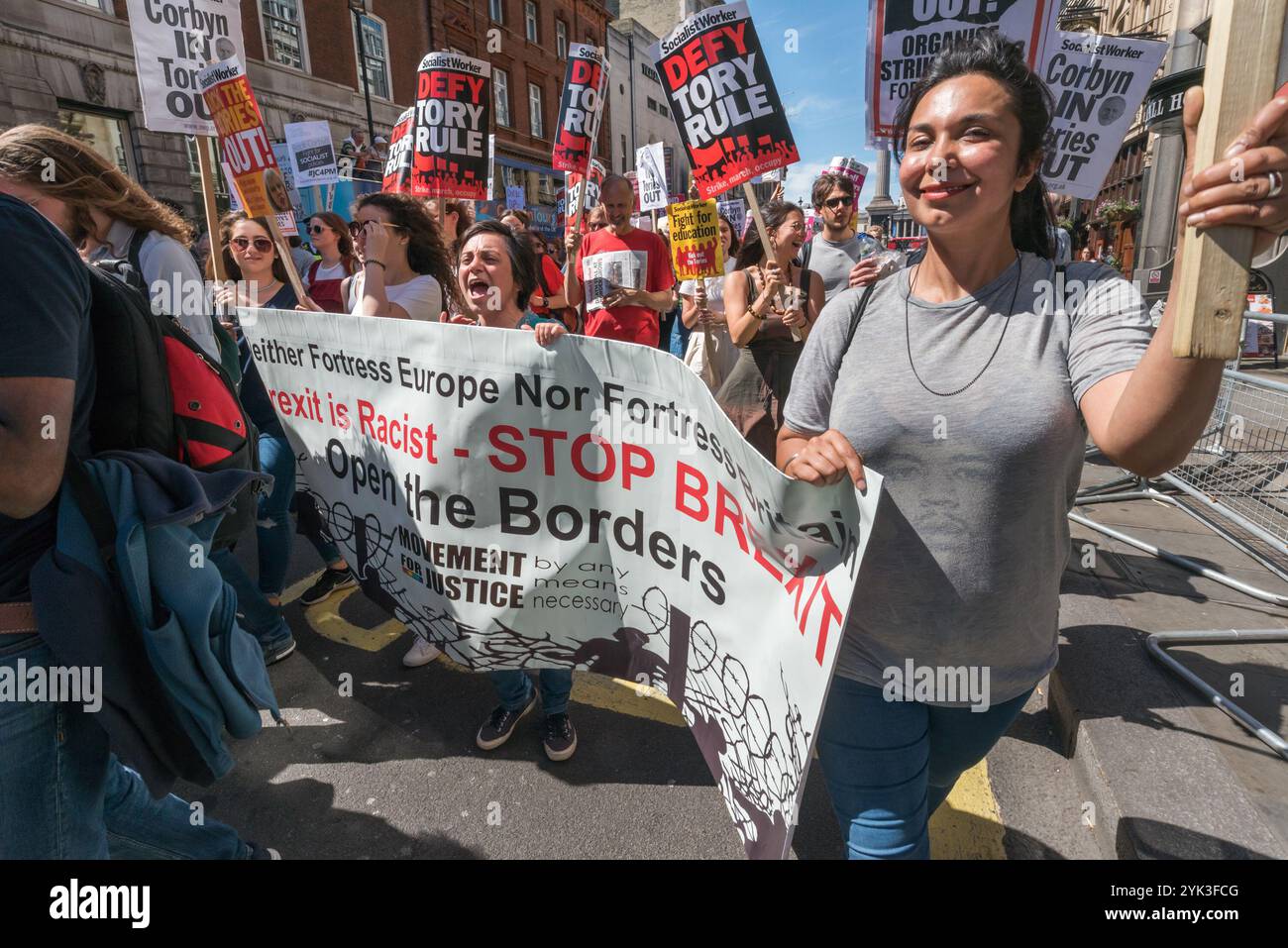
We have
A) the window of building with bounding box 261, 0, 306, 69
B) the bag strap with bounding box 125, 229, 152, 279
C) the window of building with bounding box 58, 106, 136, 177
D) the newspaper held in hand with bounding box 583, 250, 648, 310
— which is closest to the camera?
the bag strap with bounding box 125, 229, 152, 279

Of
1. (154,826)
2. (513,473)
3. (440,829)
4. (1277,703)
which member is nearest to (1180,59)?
(1277,703)

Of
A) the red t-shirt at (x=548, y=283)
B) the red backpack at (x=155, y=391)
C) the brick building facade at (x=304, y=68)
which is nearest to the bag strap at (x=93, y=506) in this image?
the red backpack at (x=155, y=391)

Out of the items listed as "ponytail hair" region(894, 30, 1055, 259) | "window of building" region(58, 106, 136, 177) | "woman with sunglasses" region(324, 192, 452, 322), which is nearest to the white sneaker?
"woman with sunglasses" region(324, 192, 452, 322)

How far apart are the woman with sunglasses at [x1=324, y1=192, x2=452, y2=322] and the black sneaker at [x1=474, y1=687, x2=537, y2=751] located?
1878mm

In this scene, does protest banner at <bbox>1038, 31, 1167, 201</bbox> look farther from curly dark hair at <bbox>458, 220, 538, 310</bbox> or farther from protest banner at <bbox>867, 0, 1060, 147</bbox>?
curly dark hair at <bbox>458, 220, 538, 310</bbox>

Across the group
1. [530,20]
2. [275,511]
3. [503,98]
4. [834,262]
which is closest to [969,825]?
[275,511]

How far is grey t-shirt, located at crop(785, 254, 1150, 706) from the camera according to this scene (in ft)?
4.43

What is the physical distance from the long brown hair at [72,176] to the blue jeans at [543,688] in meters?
2.07

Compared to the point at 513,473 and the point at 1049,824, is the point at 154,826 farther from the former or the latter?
the point at 1049,824

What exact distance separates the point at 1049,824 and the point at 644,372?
206 cm

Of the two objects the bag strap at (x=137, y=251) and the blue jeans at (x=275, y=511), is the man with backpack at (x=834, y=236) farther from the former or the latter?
the bag strap at (x=137, y=251)

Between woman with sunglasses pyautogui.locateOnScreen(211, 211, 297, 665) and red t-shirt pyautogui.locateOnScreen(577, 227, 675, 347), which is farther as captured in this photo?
red t-shirt pyautogui.locateOnScreen(577, 227, 675, 347)

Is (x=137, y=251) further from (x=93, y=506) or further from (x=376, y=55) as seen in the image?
(x=376, y=55)
